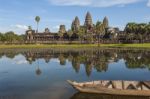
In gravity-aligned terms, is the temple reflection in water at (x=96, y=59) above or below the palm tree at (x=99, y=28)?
below

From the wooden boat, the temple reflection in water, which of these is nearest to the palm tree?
the temple reflection in water

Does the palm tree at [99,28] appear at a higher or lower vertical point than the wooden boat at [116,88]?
higher

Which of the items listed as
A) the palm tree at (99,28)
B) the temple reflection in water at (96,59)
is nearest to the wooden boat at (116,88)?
the temple reflection in water at (96,59)

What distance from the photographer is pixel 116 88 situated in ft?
98.2

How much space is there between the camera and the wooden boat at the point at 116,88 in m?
29.1

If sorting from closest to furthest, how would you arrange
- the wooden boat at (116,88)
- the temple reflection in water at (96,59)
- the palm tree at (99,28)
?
the wooden boat at (116,88)
the temple reflection in water at (96,59)
the palm tree at (99,28)

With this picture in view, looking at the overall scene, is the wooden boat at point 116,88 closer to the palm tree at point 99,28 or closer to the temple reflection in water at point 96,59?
the temple reflection in water at point 96,59

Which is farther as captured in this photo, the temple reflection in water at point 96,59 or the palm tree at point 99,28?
the palm tree at point 99,28

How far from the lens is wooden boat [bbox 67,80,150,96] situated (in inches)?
1146

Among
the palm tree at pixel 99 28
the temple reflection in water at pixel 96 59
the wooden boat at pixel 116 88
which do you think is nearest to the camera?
the wooden boat at pixel 116 88

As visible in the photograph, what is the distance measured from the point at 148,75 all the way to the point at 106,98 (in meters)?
20.4

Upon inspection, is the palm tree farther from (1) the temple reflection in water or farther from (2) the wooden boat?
(2) the wooden boat

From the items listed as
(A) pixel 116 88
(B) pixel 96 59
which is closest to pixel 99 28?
(B) pixel 96 59

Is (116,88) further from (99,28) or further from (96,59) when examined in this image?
(99,28)
